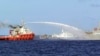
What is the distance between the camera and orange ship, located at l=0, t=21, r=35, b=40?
18911cm

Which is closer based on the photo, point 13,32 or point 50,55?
point 50,55

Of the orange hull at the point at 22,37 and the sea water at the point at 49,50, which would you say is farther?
the orange hull at the point at 22,37

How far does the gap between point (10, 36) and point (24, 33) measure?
9.97 metres

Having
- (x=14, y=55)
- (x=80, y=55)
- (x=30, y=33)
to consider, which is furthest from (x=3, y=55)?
(x=30, y=33)

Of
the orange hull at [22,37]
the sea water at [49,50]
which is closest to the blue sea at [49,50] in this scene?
the sea water at [49,50]

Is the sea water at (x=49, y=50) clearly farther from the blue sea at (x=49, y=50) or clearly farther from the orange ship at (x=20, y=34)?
the orange ship at (x=20, y=34)

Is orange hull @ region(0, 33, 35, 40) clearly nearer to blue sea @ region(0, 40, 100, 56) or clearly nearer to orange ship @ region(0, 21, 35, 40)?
orange ship @ region(0, 21, 35, 40)

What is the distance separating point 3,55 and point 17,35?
123m

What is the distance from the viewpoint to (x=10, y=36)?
648ft

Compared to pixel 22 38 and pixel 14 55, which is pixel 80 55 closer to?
pixel 14 55

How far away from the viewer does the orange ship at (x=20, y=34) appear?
18911 centimetres

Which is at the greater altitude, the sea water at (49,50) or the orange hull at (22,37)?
the orange hull at (22,37)

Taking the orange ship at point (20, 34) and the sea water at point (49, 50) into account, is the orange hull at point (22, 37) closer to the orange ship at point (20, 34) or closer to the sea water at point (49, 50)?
the orange ship at point (20, 34)

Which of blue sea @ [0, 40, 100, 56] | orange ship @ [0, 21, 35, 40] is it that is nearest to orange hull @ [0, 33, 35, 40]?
orange ship @ [0, 21, 35, 40]
